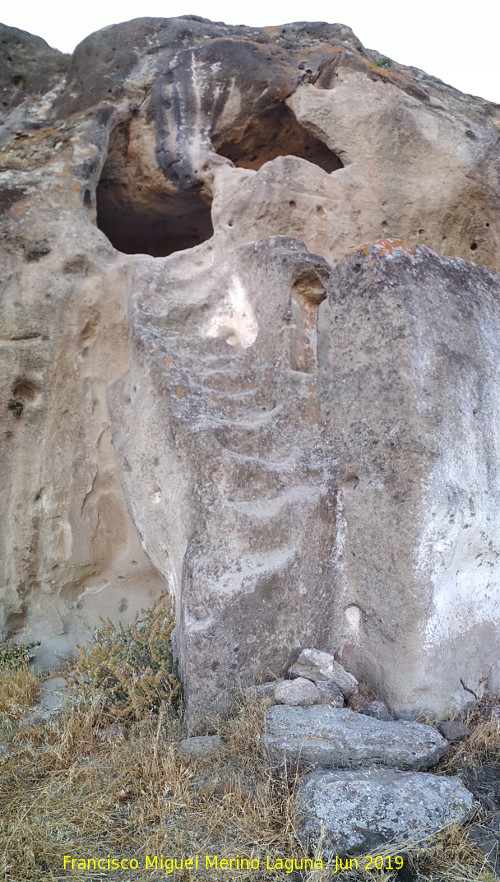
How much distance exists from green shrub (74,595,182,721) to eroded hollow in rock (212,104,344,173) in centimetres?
431

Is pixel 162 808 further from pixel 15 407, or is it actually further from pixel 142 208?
pixel 142 208

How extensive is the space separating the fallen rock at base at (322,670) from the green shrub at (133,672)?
0.65m

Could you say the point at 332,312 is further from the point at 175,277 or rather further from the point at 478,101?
the point at 478,101

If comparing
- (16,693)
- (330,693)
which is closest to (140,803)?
(330,693)


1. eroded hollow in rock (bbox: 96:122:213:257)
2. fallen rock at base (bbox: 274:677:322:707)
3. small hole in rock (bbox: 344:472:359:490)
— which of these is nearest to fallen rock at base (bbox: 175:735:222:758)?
fallen rock at base (bbox: 274:677:322:707)

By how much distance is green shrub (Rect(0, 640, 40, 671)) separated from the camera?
15.2ft

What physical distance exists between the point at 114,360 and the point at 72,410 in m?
0.48

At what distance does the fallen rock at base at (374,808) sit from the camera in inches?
101

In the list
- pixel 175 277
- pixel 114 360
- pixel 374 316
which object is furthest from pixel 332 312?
pixel 114 360

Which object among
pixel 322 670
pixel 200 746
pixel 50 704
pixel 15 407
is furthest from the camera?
pixel 15 407

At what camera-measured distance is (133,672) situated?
12.1ft

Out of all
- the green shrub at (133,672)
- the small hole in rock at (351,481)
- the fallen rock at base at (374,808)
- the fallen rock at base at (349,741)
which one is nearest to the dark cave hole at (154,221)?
the small hole in rock at (351,481)

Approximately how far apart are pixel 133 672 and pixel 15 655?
1.50m

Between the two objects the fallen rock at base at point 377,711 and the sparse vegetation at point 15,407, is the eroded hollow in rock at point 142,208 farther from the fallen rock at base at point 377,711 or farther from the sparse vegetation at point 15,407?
the fallen rock at base at point 377,711
